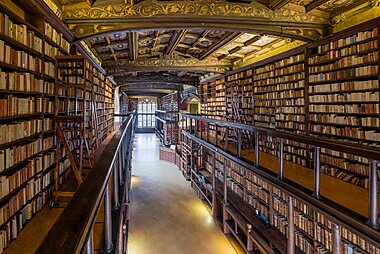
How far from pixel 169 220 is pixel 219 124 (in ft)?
11.1

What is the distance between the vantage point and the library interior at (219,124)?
218 centimetres

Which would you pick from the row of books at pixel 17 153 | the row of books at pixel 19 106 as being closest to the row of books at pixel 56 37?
the row of books at pixel 19 106

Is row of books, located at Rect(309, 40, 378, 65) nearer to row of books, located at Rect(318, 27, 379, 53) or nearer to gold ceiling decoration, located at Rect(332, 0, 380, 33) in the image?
row of books, located at Rect(318, 27, 379, 53)

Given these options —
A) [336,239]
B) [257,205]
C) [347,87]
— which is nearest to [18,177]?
[336,239]

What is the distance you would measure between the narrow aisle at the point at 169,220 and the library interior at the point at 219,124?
47 millimetres

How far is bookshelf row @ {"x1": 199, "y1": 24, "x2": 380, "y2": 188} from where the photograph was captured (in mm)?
3412

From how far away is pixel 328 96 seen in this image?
4070mm

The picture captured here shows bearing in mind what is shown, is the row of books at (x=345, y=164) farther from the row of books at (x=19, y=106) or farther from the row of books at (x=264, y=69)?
the row of books at (x=19, y=106)

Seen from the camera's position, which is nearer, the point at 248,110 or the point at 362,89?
the point at 362,89

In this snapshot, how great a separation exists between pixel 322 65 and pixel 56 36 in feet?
13.3

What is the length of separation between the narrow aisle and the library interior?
0.05 meters

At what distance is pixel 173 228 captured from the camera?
6457mm

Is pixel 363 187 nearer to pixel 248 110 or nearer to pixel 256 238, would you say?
pixel 256 238

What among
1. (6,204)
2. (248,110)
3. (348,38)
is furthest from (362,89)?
(6,204)
